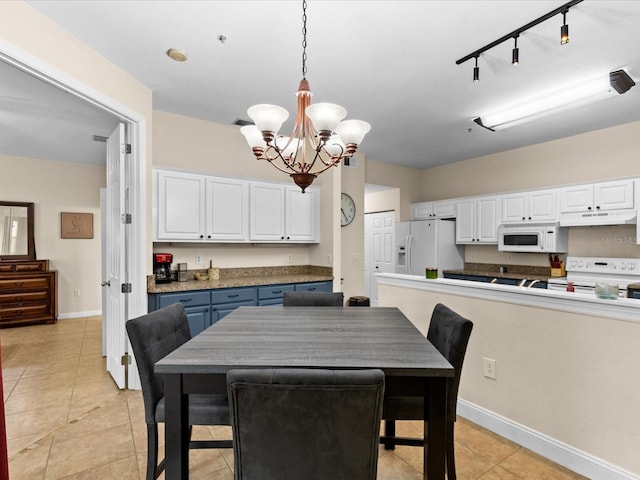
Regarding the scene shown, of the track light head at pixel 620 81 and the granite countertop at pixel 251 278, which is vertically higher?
the track light head at pixel 620 81

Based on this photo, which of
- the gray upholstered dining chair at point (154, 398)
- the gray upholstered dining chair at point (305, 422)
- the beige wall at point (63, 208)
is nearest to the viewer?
the gray upholstered dining chair at point (305, 422)

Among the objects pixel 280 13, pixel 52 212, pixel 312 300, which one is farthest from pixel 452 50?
pixel 52 212

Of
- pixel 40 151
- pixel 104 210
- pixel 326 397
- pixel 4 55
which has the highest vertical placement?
pixel 40 151

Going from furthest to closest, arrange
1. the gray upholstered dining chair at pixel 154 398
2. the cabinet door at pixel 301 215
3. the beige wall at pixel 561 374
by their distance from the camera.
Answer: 1. the cabinet door at pixel 301 215
2. the beige wall at pixel 561 374
3. the gray upholstered dining chair at pixel 154 398

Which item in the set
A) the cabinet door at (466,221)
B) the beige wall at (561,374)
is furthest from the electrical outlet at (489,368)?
the cabinet door at (466,221)

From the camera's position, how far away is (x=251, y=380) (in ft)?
3.31

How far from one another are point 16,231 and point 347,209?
5.13 meters

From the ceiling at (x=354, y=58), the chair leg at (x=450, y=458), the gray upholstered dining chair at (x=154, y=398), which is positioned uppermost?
the ceiling at (x=354, y=58)

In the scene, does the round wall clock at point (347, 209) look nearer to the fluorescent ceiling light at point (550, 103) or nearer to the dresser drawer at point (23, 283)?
the fluorescent ceiling light at point (550, 103)

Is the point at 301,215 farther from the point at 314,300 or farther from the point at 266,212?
the point at 314,300

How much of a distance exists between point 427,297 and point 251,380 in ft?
6.73

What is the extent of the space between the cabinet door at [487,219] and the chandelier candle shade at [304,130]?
3722mm

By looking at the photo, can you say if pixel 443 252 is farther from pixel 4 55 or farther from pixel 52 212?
pixel 52 212

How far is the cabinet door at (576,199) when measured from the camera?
4059 mm
